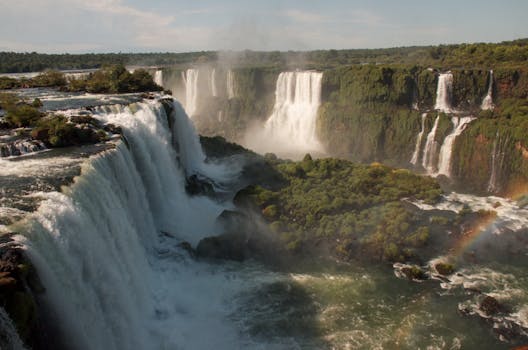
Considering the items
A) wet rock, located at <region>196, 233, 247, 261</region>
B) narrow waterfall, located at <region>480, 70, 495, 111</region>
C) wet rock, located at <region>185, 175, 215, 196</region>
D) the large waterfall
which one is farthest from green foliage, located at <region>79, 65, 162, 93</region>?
narrow waterfall, located at <region>480, 70, 495, 111</region>

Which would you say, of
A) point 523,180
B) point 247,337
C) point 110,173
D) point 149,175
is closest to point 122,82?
point 149,175

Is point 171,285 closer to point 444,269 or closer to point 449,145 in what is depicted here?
point 444,269

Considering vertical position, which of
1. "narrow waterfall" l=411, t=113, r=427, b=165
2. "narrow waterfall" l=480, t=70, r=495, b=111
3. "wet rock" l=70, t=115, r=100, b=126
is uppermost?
"narrow waterfall" l=480, t=70, r=495, b=111

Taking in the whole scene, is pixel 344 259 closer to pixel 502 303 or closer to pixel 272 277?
pixel 272 277

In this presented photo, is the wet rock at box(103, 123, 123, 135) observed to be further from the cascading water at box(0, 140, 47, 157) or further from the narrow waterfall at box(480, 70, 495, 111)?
the narrow waterfall at box(480, 70, 495, 111)

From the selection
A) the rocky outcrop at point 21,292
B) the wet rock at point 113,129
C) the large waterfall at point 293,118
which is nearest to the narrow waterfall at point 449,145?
the large waterfall at point 293,118
